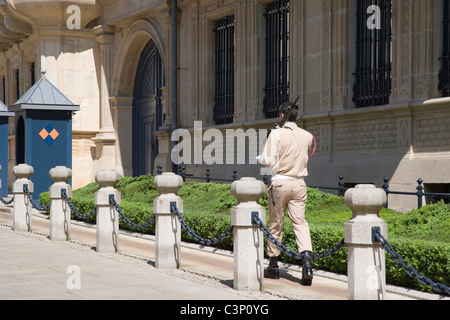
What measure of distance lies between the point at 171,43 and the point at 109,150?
603 cm

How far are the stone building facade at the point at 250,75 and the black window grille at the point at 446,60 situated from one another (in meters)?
0.02

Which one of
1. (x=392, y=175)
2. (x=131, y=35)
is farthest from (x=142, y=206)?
(x=131, y=35)

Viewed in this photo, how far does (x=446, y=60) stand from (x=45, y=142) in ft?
31.8

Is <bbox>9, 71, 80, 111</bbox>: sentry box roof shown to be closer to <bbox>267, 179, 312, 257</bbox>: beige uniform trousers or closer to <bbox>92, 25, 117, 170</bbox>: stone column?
<bbox>92, 25, 117, 170</bbox>: stone column

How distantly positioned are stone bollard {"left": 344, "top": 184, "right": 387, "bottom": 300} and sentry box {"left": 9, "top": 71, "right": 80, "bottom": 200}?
13.0m

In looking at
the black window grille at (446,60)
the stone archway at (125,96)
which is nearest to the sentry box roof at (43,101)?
the stone archway at (125,96)

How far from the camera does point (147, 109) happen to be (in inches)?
1124

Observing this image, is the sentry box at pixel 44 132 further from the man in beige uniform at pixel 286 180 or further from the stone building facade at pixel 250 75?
the man in beige uniform at pixel 286 180

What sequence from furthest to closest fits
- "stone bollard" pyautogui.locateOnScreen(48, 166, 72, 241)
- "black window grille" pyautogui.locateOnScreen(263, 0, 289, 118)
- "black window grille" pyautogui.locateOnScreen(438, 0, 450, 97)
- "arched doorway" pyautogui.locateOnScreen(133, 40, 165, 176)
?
"arched doorway" pyautogui.locateOnScreen(133, 40, 165, 176)
"black window grille" pyautogui.locateOnScreen(263, 0, 289, 118)
"black window grille" pyautogui.locateOnScreen(438, 0, 450, 97)
"stone bollard" pyautogui.locateOnScreen(48, 166, 72, 241)

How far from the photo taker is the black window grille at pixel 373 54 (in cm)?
1739

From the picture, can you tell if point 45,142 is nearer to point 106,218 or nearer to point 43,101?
point 43,101

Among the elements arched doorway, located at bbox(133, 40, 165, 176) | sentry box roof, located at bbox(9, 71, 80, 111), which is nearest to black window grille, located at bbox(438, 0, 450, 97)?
sentry box roof, located at bbox(9, 71, 80, 111)

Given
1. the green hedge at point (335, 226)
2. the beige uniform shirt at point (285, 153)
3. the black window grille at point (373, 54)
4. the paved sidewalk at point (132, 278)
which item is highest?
the black window grille at point (373, 54)

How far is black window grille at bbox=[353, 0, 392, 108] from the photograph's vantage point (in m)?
17.4
